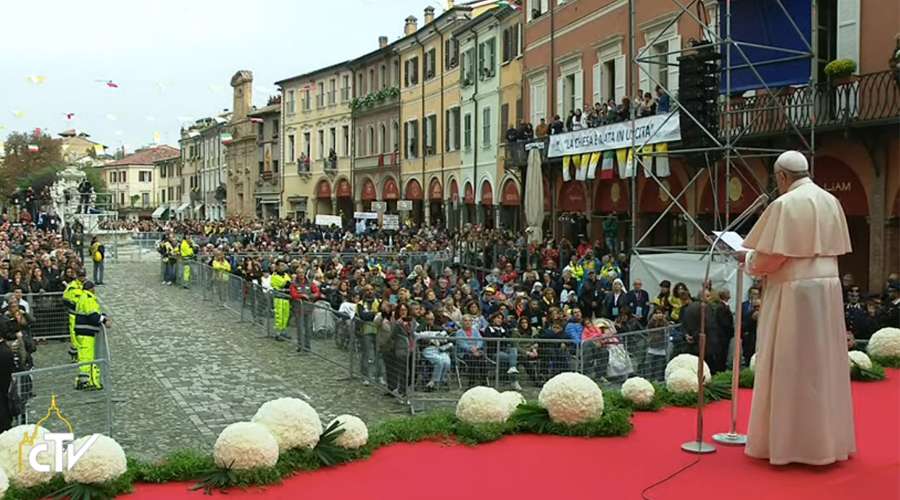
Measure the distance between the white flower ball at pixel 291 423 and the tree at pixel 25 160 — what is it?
7622 cm

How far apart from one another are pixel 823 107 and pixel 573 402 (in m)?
12.6

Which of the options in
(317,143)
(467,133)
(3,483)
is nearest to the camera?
(3,483)

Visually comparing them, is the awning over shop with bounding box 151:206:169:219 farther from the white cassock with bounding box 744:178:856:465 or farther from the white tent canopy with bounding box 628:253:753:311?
the white cassock with bounding box 744:178:856:465

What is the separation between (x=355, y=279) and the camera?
73.2ft

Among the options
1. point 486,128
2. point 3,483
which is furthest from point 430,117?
point 3,483

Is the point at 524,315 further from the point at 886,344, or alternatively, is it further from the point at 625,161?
the point at 625,161

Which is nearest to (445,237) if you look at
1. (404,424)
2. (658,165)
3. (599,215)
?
(599,215)

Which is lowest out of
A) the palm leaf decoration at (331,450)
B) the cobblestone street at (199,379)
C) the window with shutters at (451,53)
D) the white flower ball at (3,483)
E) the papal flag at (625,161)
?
the cobblestone street at (199,379)

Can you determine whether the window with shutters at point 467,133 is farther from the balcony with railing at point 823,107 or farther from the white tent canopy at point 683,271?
the white tent canopy at point 683,271

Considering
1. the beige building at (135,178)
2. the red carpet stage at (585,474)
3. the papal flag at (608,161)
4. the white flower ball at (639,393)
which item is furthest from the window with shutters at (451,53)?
the beige building at (135,178)

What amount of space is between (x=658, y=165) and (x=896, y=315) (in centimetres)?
1014

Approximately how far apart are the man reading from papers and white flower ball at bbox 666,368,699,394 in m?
2.25

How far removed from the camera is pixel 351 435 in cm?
725

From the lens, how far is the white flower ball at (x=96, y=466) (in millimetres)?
6141
